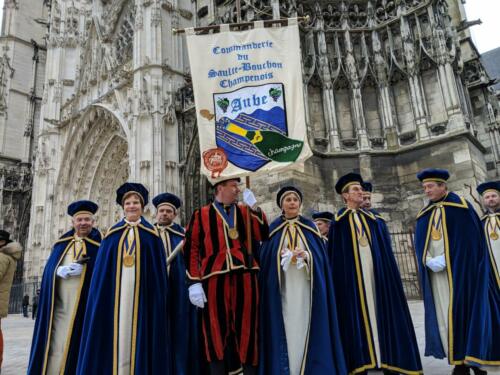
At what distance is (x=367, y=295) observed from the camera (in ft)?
12.7

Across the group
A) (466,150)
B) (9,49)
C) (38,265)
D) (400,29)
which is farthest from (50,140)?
(466,150)

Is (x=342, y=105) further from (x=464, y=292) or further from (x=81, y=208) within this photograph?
(x=81, y=208)

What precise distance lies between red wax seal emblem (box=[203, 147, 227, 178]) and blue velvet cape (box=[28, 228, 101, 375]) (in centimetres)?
151

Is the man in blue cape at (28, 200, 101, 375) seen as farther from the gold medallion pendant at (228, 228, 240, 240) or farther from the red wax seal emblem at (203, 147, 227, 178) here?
the gold medallion pendant at (228, 228, 240, 240)

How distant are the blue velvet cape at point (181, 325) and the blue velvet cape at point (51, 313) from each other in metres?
0.86

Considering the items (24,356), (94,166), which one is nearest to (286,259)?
(24,356)

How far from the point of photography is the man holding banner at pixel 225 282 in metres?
3.26

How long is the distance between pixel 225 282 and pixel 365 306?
143 centimetres

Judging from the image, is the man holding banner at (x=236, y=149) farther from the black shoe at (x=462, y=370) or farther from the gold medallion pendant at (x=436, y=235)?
the black shoe at (x=462, y=370)

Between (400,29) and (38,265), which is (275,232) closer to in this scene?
(400,29)

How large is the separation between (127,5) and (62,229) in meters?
13.0

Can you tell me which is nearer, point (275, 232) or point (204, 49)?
point (275, 232)

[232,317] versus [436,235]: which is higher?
[436,235]

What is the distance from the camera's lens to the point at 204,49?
4.61m
